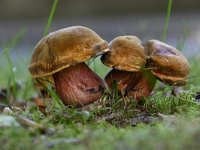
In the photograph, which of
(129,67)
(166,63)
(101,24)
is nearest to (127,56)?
A: (129,67)

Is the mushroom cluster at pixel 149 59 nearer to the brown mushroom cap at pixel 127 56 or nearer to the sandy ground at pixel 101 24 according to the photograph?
the brown mushroom cap at pixel 127 56

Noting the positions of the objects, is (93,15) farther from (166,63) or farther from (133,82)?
(166,63)

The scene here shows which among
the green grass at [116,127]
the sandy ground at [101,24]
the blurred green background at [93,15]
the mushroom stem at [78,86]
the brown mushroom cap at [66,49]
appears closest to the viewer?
the green grass at [116,127]

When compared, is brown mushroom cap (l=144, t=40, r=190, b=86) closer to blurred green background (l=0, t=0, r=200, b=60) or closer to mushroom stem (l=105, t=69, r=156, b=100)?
mushroom stem (l=105, t=69, r=156, b=100)

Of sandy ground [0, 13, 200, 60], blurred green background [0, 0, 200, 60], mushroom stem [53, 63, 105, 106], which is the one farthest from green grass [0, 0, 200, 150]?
blurred green background [0, 0, 200, 60]

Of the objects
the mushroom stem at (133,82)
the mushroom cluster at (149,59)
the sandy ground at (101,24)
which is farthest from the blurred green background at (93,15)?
the mushroom cluster at (149,59)

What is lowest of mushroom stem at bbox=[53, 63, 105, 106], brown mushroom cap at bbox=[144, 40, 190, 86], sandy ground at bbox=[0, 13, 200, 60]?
sandy ground at bbox=[0, 13, 200, 60]
